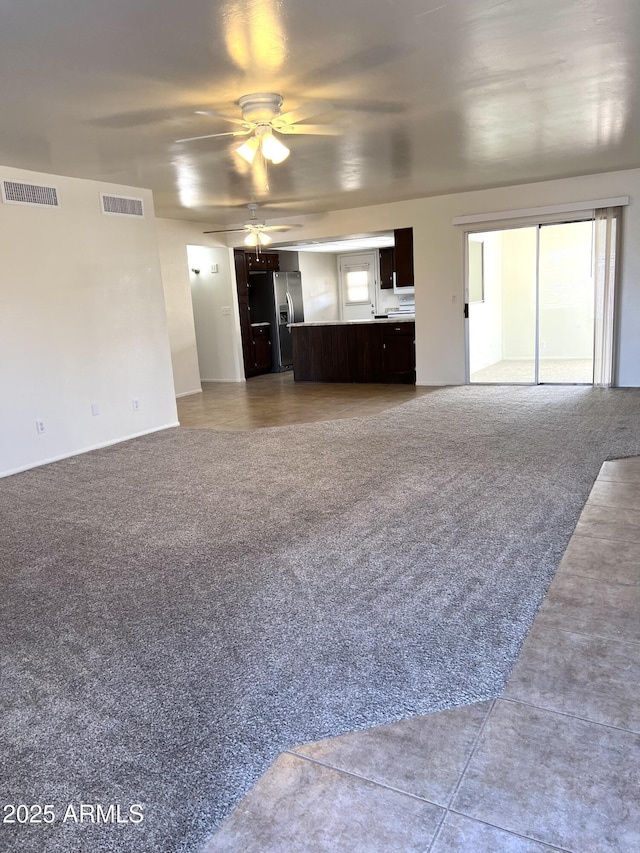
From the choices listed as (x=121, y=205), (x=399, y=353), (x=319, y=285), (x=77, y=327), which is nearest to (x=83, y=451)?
(x=77, y=327)

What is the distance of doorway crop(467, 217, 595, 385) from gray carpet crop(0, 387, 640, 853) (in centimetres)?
307

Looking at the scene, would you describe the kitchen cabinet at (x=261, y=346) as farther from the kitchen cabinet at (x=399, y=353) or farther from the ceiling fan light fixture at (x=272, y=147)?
the ceiling fan light fixture at (x=272, y=147)

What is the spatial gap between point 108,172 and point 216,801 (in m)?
5.21

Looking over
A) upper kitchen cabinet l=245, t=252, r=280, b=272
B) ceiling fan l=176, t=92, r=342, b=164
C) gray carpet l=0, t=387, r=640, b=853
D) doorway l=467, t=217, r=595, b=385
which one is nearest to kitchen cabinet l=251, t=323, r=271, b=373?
upper kitchen cabinet l=245, t=252, r=280, b=272

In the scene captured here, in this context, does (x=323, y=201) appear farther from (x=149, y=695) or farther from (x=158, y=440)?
(x=149, y=695)

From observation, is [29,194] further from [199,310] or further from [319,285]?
[319,285]

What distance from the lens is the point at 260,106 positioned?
3545 mm

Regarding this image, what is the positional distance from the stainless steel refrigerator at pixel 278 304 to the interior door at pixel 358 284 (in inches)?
70.6

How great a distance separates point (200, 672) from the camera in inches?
82.0

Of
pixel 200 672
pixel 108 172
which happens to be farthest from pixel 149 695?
pixel 108 172

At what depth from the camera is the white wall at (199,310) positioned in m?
8.55

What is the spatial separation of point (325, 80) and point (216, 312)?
6534 millimetres

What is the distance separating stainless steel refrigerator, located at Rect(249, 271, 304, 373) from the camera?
34.5ft

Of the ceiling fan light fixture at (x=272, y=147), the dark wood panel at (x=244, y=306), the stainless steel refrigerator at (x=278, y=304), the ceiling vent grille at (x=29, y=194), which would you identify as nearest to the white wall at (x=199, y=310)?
the dark wood panel at (x=244, y=306)
